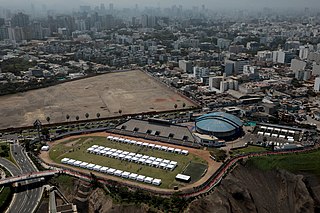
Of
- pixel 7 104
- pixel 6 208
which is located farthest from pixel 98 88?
pixel 6 208

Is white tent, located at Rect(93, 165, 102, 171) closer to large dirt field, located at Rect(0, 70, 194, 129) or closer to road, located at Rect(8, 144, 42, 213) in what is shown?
road, located at Rect(8, 144, 42, 213)

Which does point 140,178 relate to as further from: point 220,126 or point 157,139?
point 220,126

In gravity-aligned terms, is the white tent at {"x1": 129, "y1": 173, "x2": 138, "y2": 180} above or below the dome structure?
below

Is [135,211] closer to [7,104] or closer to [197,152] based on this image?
[197,152]

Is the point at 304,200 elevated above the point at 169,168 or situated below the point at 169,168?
below

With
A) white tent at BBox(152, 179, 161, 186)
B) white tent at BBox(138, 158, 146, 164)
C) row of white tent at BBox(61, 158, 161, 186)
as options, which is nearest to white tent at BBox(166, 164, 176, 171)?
row of white tent at BBox(61, 158, 161, 186)

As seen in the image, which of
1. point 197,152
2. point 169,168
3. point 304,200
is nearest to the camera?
point 304,200

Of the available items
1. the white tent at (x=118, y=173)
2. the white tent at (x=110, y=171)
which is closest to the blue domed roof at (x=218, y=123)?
the white tent at (x=118, y=173)
